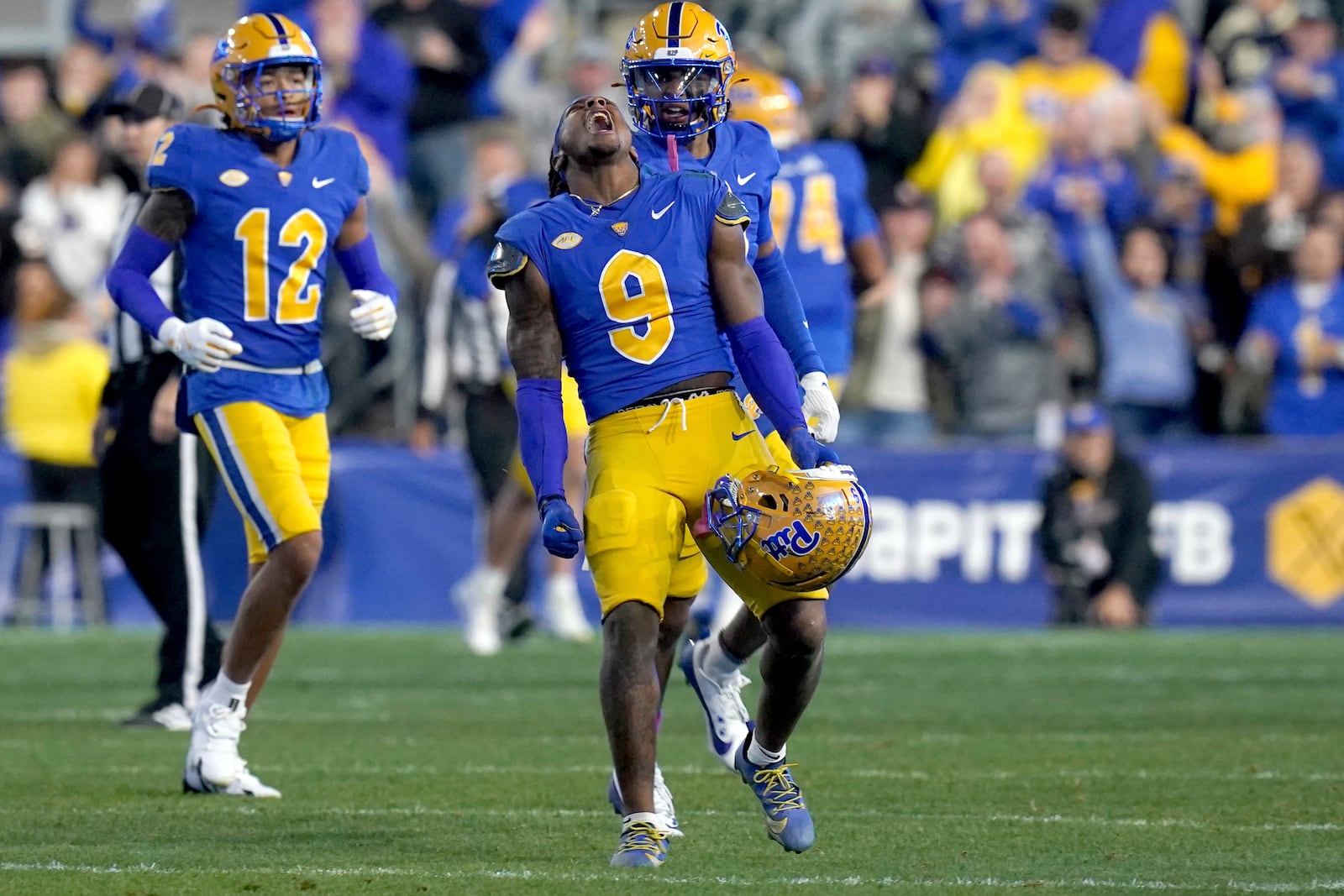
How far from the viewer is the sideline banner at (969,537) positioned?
44.0 feet

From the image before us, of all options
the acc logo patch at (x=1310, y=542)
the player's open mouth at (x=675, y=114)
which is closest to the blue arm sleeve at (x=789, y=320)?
the player's open mouth at (x=675, y=114)

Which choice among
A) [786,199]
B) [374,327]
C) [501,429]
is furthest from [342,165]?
[501,429]

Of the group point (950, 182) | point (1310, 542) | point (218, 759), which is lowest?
point (1310, 542)

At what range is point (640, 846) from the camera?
5305 mm

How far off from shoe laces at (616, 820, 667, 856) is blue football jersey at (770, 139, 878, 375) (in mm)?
3989

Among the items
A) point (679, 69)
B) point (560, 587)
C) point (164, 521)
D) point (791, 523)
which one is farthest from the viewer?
point (560, 587)

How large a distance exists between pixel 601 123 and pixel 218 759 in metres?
2.33

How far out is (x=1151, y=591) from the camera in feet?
A: 44.6

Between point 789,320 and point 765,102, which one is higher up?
point 765,102

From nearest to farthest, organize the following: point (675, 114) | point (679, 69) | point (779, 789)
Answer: point (779, 789), point (679, 69), point (675, 114)

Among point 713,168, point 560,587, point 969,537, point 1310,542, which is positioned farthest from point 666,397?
point 1310,542

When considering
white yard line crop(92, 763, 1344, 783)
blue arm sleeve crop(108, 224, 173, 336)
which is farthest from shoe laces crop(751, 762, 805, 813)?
blue arm sleeve crop(108, 224, 173, 336)

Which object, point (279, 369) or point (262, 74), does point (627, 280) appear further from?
point (262, 74)

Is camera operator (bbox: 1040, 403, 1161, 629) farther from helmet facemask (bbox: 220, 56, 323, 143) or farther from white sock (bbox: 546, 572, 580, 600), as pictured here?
helmet facemask (bbox: 220, 56, 323, 143)
